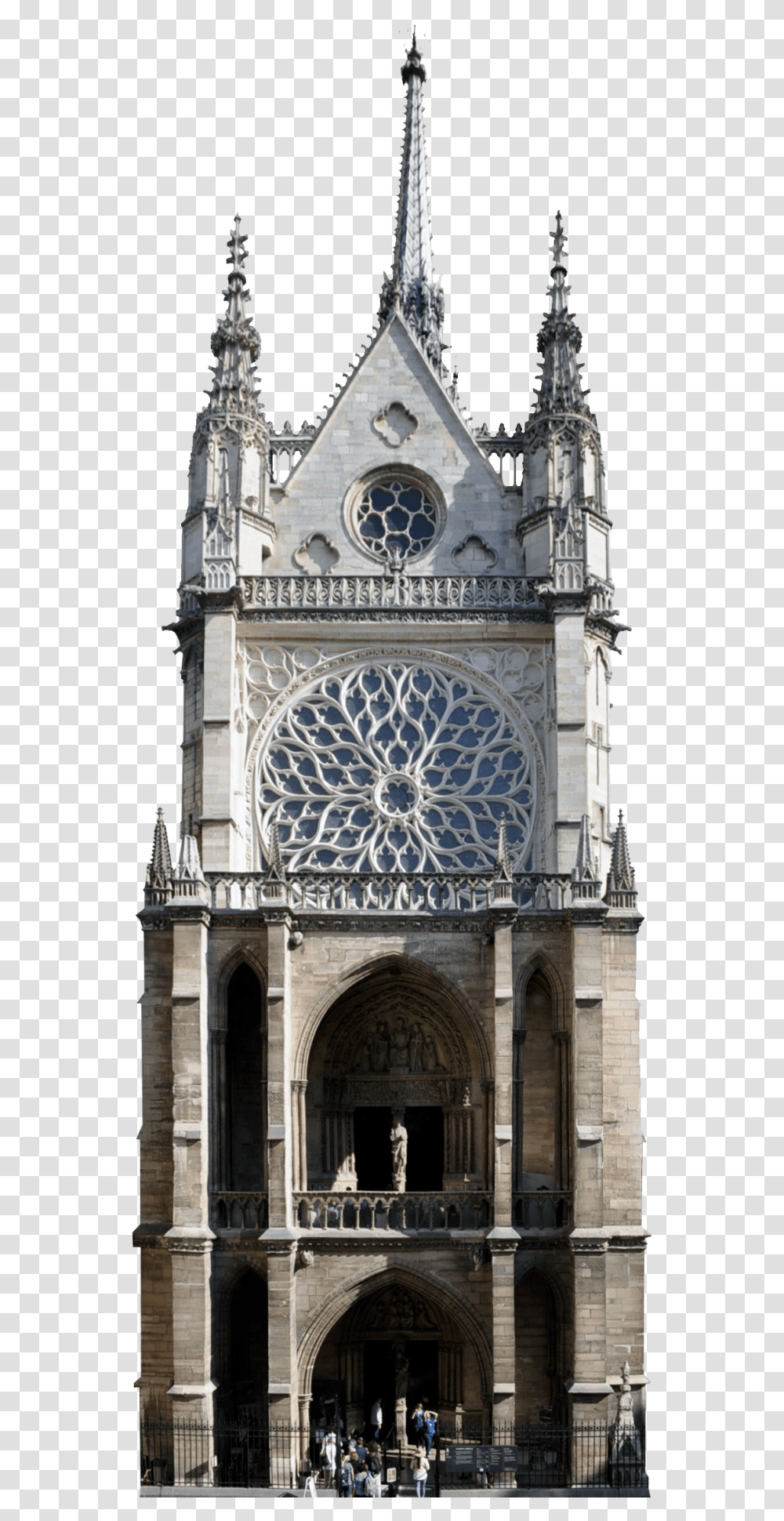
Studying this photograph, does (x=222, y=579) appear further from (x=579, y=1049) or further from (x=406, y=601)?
(x=579, y=1049)

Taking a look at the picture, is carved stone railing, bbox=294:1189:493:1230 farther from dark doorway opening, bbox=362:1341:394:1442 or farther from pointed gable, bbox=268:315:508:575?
pointed gable, bbox=268:315:508:575

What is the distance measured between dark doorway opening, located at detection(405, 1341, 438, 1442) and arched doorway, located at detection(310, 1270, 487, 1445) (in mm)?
12

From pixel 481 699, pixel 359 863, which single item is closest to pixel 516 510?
pixel 481 699

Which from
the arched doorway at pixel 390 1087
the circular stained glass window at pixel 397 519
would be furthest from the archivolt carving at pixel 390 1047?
the circular stained glass window at pixel 397 519

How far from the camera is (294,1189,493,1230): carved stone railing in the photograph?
25.5 metres

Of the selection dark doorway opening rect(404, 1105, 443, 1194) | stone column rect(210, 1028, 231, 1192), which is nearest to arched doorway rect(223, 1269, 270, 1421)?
stone column rect(210, 1028, 231, 1192)

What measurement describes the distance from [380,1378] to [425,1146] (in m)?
3.50

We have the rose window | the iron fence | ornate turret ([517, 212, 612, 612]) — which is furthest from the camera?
ornate turret ([517, 212, 612, 612])

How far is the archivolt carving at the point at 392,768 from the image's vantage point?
92.0 ft

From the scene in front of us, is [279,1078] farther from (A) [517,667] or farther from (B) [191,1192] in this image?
(A) [517,667]

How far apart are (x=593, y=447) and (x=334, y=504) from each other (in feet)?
14.6

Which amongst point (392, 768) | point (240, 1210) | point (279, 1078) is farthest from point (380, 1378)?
point (392, 768)

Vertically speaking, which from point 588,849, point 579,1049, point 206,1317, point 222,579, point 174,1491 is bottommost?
point 174,1491

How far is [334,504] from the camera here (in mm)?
30344
